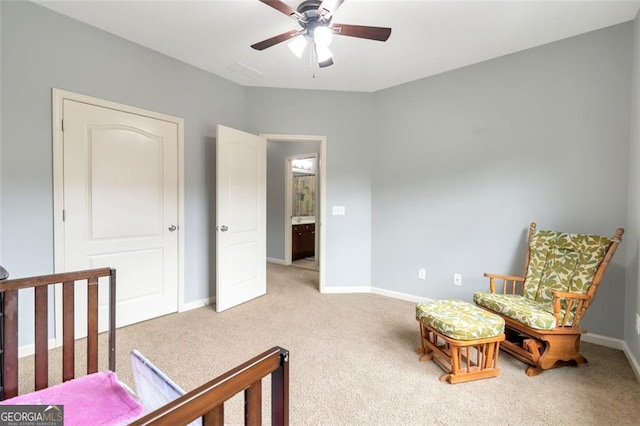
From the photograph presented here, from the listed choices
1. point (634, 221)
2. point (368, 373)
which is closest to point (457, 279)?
point (634, 221)

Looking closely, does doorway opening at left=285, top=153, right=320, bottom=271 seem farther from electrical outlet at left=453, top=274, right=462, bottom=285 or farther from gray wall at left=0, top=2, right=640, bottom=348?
electrical outlet at left=453, top=274, right=462, bottom=285

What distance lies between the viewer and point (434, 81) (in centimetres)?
323

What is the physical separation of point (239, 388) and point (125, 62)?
9.82ft

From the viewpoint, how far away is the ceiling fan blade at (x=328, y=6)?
167 cm

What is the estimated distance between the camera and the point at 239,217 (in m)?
3.27

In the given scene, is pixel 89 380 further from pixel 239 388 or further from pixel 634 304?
pixel 634 304

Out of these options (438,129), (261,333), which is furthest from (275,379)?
(438,129)

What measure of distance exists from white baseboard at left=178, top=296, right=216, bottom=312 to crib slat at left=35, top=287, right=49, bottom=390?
5.82 ft

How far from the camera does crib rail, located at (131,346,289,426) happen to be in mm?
565

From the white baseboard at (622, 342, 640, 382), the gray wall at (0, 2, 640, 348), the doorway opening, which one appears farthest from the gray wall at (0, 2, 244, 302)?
the white baseboard at (622, 342, 640, 382)

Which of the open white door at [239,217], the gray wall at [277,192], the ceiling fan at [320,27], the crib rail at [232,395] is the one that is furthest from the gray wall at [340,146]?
the crib rail at [232,395]

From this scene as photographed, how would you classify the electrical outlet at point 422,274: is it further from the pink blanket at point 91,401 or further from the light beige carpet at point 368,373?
the pink blanket at point 91,401

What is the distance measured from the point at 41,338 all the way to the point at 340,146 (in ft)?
10.3

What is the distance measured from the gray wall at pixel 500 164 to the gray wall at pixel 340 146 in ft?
0.49
